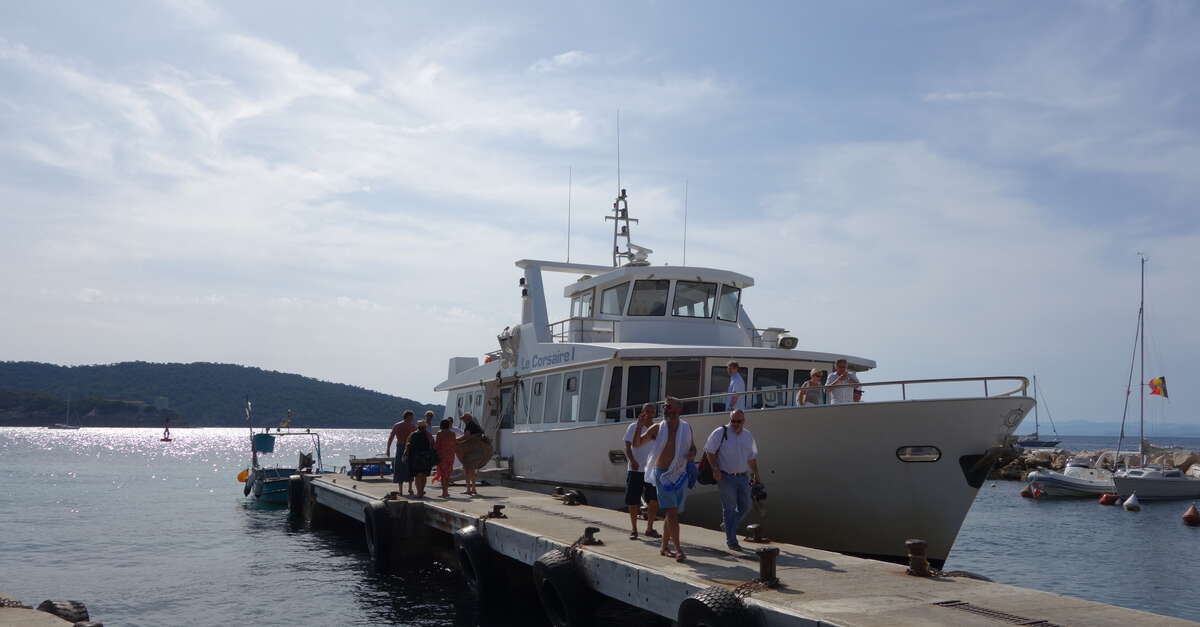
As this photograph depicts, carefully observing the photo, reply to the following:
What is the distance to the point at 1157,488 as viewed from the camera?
39.3 m

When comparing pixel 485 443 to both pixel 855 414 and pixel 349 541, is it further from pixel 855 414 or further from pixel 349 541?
pixel 855 414

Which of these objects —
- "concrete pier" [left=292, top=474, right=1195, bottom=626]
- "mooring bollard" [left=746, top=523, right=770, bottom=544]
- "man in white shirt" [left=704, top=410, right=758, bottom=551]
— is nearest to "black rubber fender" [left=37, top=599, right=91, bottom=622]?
"concrete pier" [left=292, top=474, right=1195, bottom=626]

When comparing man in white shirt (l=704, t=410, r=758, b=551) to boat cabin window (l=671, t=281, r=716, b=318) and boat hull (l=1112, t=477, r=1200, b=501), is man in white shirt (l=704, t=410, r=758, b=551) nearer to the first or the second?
boat cabin window (l=671, t=281, r=716, b=318)

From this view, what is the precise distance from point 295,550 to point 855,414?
1288 cm

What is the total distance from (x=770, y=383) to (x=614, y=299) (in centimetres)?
400

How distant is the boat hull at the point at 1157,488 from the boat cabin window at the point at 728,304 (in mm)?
28932

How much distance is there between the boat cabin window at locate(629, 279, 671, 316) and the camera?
17562 millimetres

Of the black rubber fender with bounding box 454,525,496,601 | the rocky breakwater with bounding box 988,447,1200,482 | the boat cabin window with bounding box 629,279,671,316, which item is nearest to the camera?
the black rubber fender with bounding box 454,525,496,601

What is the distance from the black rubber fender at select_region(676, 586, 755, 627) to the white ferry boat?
4.66 metres

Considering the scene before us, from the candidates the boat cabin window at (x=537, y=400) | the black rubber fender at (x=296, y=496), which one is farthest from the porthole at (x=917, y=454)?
the black rubber fender at (x=296, y=496)

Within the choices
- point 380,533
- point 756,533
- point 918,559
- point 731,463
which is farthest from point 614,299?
point 918,559

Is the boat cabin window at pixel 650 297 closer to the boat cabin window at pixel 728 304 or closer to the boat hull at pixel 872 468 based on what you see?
the boat cabin window at pixel 728 304

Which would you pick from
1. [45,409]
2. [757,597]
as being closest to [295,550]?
[757,597]

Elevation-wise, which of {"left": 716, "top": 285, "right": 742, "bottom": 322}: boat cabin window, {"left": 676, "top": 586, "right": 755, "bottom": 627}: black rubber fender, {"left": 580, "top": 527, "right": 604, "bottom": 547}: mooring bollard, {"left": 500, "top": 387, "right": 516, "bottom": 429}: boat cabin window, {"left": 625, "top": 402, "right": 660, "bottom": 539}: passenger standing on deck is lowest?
{"left": 676, "top": 586, "right": 755, "bottom": 627}: black rubber fender
